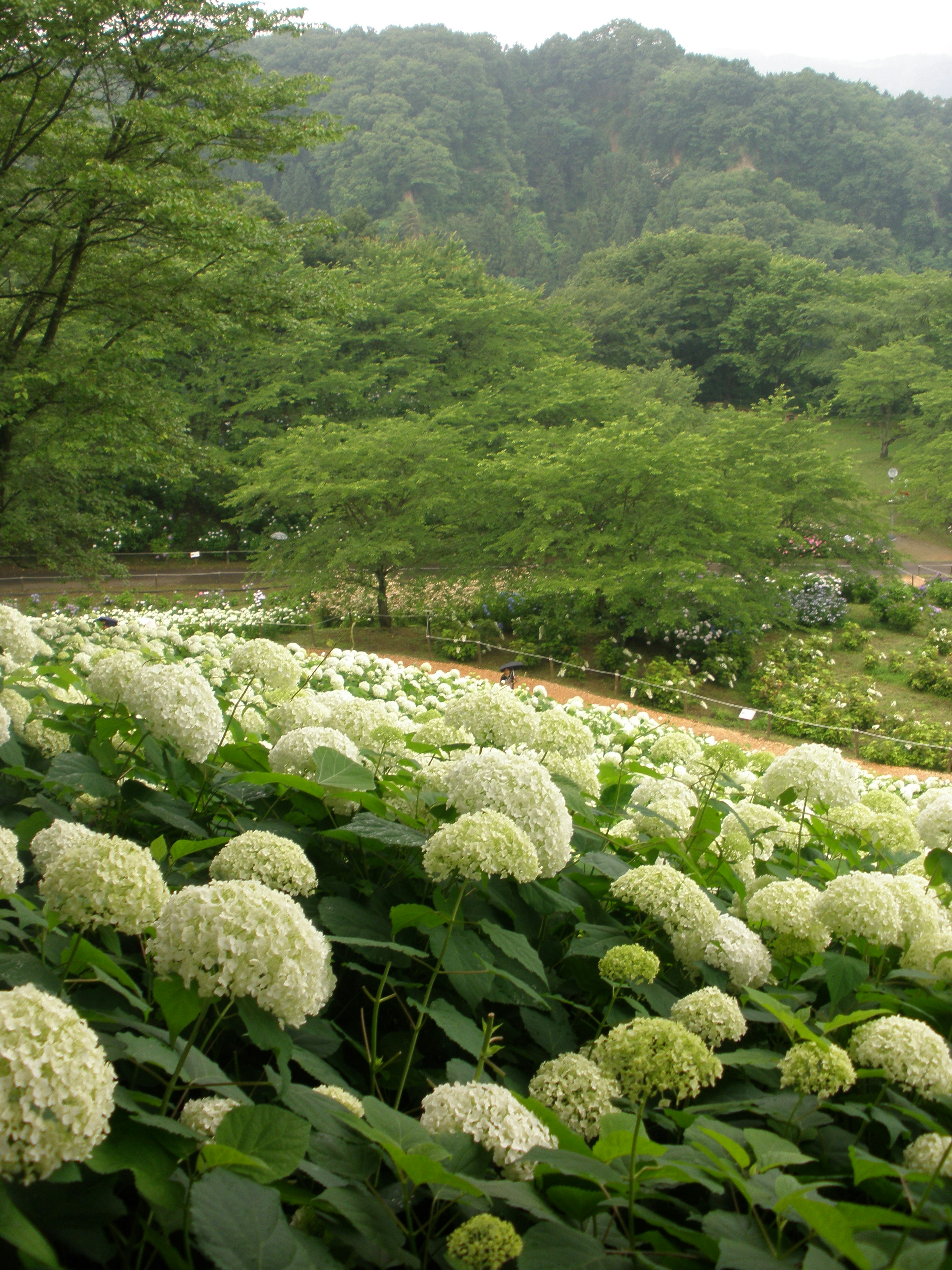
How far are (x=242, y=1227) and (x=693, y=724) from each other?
12.7m

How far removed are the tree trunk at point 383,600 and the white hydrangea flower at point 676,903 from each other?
15284mm

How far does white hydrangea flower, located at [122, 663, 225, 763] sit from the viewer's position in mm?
1919

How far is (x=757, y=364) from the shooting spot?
4569 centimetres

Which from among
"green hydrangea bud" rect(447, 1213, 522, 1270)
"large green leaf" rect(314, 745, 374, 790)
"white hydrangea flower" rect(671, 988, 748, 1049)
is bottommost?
"white hydrangea flower" rect(671, 988, 748, 1049)

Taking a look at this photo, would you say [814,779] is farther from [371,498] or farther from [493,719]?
[371,498]

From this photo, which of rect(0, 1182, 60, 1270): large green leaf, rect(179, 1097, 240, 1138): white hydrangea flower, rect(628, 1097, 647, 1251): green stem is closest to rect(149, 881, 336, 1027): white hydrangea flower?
rect(179, 1097, 240, 1138): white hydrangea flower

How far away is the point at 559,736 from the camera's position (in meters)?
2.37

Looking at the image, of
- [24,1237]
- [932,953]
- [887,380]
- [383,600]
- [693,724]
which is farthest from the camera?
[887,380]

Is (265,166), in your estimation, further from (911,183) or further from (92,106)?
(92,106)

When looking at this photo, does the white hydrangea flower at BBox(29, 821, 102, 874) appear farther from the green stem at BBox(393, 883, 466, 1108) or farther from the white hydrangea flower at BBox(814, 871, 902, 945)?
the white hydrangea flower at BBox(814, 871, 902, 945)

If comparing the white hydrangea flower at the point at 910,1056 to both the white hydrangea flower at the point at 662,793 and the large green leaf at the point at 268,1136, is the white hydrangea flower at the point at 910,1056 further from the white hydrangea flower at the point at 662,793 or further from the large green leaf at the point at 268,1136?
the white hydrangea flower at the point at 662,793

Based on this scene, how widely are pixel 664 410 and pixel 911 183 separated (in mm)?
60515

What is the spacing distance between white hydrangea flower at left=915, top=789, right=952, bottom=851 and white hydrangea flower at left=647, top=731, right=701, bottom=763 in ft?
2.52

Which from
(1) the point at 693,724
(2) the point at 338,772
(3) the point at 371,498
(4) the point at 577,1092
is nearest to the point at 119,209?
(3) the point at 371,498
